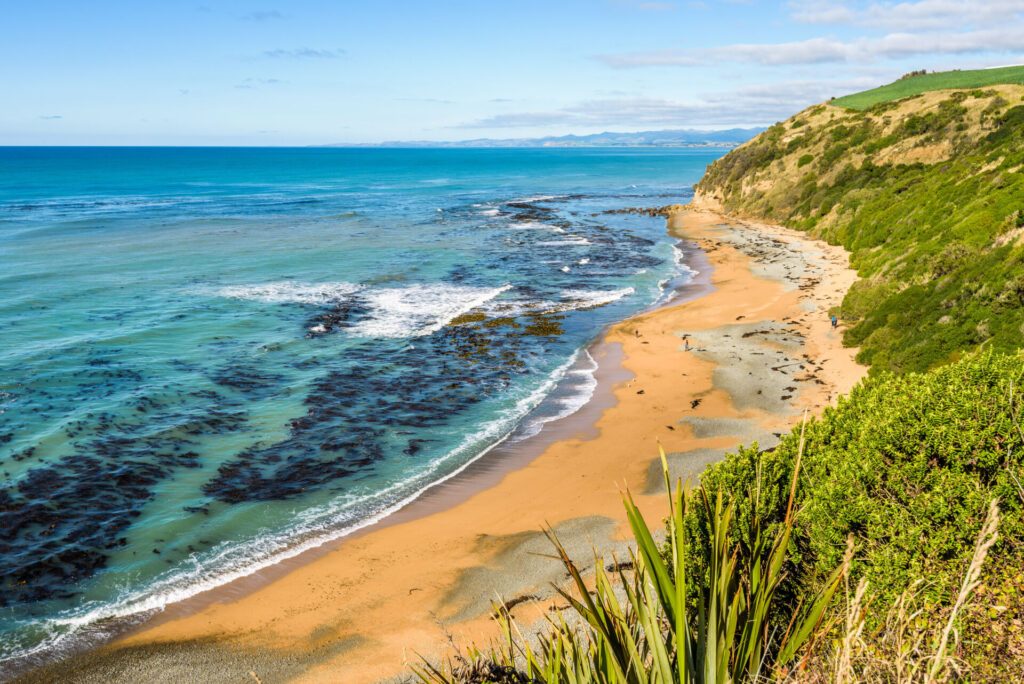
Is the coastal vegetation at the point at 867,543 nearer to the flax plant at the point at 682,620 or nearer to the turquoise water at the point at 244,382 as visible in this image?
the flax plant at the point at 682,620

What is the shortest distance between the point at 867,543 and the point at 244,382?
19972mm

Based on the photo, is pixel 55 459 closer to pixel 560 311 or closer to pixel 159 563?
pixel 159 563

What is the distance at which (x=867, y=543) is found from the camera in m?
7.59

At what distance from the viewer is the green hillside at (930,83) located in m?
54.1

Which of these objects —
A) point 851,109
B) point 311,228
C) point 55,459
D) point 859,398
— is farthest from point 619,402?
point 851,109

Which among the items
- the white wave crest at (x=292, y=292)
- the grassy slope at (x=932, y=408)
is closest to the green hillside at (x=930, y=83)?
the grassy slope at (x=932, y=408)

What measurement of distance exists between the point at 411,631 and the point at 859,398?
8012 millimetres

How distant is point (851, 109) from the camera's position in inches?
2411

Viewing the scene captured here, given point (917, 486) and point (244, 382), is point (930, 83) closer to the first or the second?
point (244, 382)

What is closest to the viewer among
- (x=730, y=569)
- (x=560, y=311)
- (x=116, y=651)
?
(x=730, y=569)

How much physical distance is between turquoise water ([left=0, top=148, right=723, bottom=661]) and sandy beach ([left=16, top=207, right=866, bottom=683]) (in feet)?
4.03

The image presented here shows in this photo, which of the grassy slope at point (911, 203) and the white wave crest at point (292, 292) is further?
the white wave crest at point (292, 292)

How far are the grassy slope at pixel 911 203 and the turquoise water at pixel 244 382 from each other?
392 inches

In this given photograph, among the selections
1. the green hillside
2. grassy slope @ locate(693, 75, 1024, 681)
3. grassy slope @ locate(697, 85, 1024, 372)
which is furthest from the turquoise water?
the green hillside
